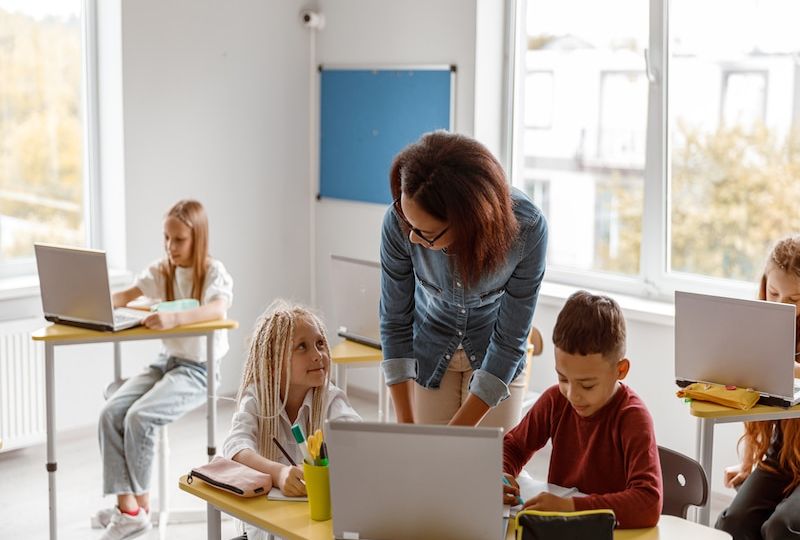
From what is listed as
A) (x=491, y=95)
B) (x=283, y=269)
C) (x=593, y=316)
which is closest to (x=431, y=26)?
(x=491, y=95)

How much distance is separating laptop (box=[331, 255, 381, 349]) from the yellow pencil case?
1.01 meters

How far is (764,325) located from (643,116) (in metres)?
1.76

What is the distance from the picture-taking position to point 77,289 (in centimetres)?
320

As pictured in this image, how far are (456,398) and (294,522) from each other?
639 millimetres

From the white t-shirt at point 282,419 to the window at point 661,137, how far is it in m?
1.98

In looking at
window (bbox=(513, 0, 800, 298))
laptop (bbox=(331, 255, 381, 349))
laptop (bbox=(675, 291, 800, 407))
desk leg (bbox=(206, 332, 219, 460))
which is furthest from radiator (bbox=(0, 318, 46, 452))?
laptop (bbox=(675, 291, 800, 407))

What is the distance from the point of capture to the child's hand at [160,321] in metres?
3.25

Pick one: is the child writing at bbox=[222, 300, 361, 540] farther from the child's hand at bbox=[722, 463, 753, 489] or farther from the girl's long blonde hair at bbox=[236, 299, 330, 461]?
the child's hand at bbox=[722, 463, 753, 489]

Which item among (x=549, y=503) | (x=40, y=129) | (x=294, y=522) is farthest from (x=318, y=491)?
(x=40, y=129)

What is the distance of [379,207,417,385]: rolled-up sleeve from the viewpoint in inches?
91.8

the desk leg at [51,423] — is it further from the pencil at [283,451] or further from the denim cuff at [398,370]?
the denim cuff at [398,370]

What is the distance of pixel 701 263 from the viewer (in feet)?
12.7

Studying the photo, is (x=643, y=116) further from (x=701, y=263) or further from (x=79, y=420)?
(x=79, y=420)

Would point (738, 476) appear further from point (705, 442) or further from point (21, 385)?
point (21, 385)
